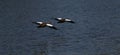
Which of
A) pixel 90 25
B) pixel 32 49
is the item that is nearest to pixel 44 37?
pixel 32 49

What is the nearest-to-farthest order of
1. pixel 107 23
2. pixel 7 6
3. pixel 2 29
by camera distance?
pixel 2 29
pixel 107 23
pixel 7 6

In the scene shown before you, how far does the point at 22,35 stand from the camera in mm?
67062

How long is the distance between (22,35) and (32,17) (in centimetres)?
2529

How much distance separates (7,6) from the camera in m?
120

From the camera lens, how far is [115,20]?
82.9m

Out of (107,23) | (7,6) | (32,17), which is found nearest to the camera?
(107,23)

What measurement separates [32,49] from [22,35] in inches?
410

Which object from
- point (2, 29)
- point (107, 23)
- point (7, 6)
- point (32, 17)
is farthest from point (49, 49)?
point (7, 6)

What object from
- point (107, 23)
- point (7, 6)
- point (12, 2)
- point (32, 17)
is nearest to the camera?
point (107, 23)

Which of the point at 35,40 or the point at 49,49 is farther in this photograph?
the point at 35,40

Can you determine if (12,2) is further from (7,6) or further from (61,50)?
(61,50)

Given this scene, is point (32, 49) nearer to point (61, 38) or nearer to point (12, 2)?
point (61, 38)

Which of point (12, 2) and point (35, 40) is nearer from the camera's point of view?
point (35, 40)

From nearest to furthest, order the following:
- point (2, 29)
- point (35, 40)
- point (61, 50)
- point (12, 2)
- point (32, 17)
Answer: point (61, 50)
point (35, 40)
point (2, 29)
point (32, 17)
point (12, 2)
